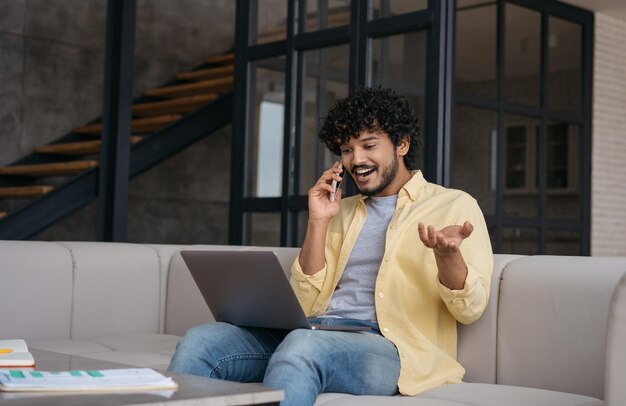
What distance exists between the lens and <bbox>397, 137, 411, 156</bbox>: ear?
3.08 meters

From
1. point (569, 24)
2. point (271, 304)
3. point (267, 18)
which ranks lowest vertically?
point (271, 304)

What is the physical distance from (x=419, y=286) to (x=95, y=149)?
4570 mm

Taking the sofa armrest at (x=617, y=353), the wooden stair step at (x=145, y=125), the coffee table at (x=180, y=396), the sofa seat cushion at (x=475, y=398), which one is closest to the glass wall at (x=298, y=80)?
the wooden stair step at (x=145, y=125)

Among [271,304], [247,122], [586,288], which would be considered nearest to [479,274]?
[586,288]

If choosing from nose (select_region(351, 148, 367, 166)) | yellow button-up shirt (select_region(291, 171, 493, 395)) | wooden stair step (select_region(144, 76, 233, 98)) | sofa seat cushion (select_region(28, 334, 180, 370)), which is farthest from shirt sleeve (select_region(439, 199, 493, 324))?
wooden stair step (select_region(144, 76, 233, 98))

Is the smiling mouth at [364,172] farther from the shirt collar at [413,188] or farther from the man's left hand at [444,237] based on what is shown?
the man's left hand at [444,237]

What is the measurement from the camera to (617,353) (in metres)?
2.07

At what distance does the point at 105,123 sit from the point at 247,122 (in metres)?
0.95

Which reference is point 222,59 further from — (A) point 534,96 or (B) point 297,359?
(B) point 297,359

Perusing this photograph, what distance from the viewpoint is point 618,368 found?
6.78 ft

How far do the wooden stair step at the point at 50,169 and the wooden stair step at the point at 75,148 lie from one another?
0.24 m

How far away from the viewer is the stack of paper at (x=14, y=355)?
2156 millimetres

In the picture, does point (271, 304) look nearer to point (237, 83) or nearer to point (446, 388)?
point (446, 388)

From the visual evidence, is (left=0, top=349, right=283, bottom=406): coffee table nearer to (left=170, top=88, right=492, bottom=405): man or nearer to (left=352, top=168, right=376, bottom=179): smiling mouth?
(left=170, top=88, right=492, bottom=405): man
